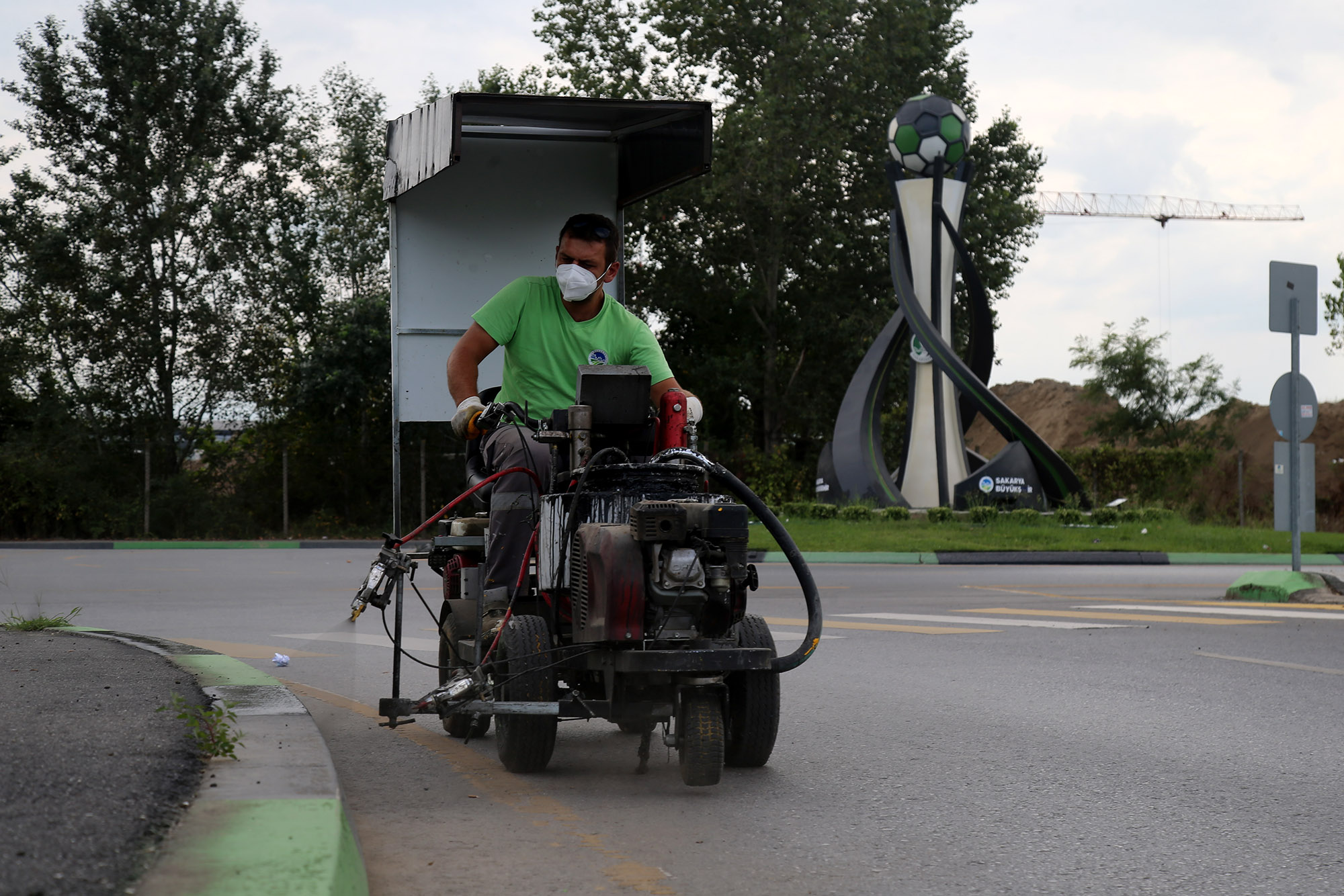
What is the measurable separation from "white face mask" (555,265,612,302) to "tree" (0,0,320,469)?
25095 mm

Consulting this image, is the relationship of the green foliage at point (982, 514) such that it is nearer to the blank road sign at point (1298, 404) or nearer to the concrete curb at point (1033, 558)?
the concrete curb at point (1033, 558)

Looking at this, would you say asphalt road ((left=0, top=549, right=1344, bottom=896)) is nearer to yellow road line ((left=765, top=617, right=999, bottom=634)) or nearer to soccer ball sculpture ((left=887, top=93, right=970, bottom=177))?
yellow road line ((left=765, top=617, right=999, bottom=634))

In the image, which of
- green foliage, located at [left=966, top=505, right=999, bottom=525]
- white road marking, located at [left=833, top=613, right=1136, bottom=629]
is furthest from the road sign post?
green foliage, located at [left=966, top=505, right=999, bottom=525]

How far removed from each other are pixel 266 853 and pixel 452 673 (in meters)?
2.79

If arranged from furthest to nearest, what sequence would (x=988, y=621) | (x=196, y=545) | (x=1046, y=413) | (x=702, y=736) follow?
(x=1046, y=413), (x=196, y=545), (x=988, y=621), (x=702, y=736)

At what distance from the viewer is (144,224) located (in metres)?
29.0

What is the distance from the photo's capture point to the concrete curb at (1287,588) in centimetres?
1259

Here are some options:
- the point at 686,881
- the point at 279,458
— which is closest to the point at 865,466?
the point at 279,458

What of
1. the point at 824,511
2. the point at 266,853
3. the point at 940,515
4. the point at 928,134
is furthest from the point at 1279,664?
the point at 928,134

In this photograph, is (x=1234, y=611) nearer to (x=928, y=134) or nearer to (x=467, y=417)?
(x=467, y=417)

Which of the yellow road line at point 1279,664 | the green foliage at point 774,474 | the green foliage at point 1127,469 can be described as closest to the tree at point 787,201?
the green foliage at point 774,474

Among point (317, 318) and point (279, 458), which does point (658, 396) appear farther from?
point (317, 318)

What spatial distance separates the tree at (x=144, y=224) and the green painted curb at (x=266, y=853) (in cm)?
2698

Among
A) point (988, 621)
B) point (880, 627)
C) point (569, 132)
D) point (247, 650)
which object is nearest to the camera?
point (569, 132)
